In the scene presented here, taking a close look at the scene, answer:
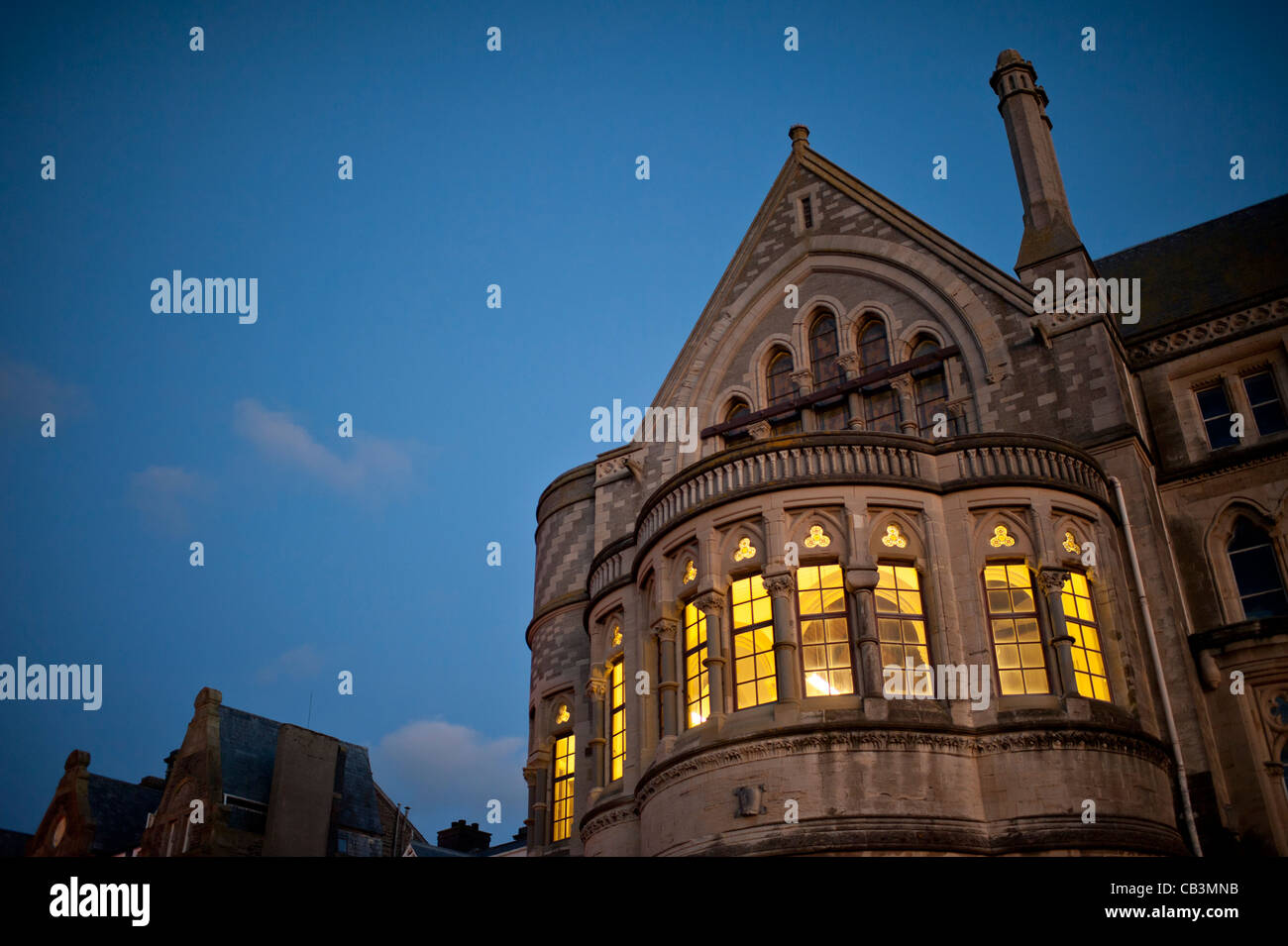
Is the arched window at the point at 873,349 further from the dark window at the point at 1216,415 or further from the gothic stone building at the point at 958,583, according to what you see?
the dark window at the point at 1216,415

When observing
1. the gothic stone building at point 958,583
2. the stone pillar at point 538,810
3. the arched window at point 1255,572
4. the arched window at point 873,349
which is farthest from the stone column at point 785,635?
the arched window at point 1255,572

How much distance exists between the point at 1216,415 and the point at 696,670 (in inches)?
471

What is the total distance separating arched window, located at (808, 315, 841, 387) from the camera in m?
25.2

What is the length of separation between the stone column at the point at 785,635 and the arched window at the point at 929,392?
689cm

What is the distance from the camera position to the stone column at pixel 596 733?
21.4 meters

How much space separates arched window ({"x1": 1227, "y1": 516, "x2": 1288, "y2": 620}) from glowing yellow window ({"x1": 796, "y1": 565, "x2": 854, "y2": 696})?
8050mm

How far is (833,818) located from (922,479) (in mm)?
5826

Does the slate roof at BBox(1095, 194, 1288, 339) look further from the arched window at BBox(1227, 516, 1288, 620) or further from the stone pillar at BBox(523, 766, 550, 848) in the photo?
the stone pillar at BBox(523, 766, 550, 848)

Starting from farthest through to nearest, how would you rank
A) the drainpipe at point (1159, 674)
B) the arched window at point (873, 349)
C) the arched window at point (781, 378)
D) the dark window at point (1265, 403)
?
the arched window at point (781, 378), the arched window at point (873, 349), the dark window at point (1265, 403), the drainpipe at point (1159, 674)

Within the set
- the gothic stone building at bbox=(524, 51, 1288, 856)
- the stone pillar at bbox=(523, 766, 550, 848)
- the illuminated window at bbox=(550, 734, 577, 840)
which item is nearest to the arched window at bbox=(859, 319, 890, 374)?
the gothic stone building at bbox=(524, 51, 1288, 856)

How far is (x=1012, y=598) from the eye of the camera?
1825 centimetres
